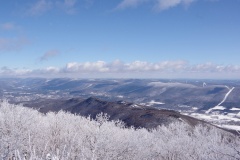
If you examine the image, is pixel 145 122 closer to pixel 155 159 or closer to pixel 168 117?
pixel 168 117

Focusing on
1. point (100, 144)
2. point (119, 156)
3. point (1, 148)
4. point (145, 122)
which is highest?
point (1, 148)

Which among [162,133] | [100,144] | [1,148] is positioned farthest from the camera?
[162,133]

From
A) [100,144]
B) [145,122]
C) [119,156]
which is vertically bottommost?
[145,122]

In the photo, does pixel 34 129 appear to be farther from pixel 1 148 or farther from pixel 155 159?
pixel 1 148

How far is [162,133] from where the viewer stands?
8294cm

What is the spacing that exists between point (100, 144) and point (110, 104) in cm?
13934

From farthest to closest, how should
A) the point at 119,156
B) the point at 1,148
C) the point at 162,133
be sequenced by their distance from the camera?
the point at 162,133 → the point at 119,156 → the point at 1,148

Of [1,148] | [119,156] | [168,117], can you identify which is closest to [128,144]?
[119,156]

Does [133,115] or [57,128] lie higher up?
[57,128]

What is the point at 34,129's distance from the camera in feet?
174

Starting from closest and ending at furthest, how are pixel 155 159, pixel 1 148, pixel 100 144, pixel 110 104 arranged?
pixel 1 148
pixel 100 144
pixel 155 159
pixel 110 104

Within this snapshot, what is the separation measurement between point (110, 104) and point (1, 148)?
158 meters

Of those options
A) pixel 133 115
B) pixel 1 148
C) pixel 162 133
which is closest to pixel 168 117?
pixel 133 115

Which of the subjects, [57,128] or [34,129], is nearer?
[34,129]
